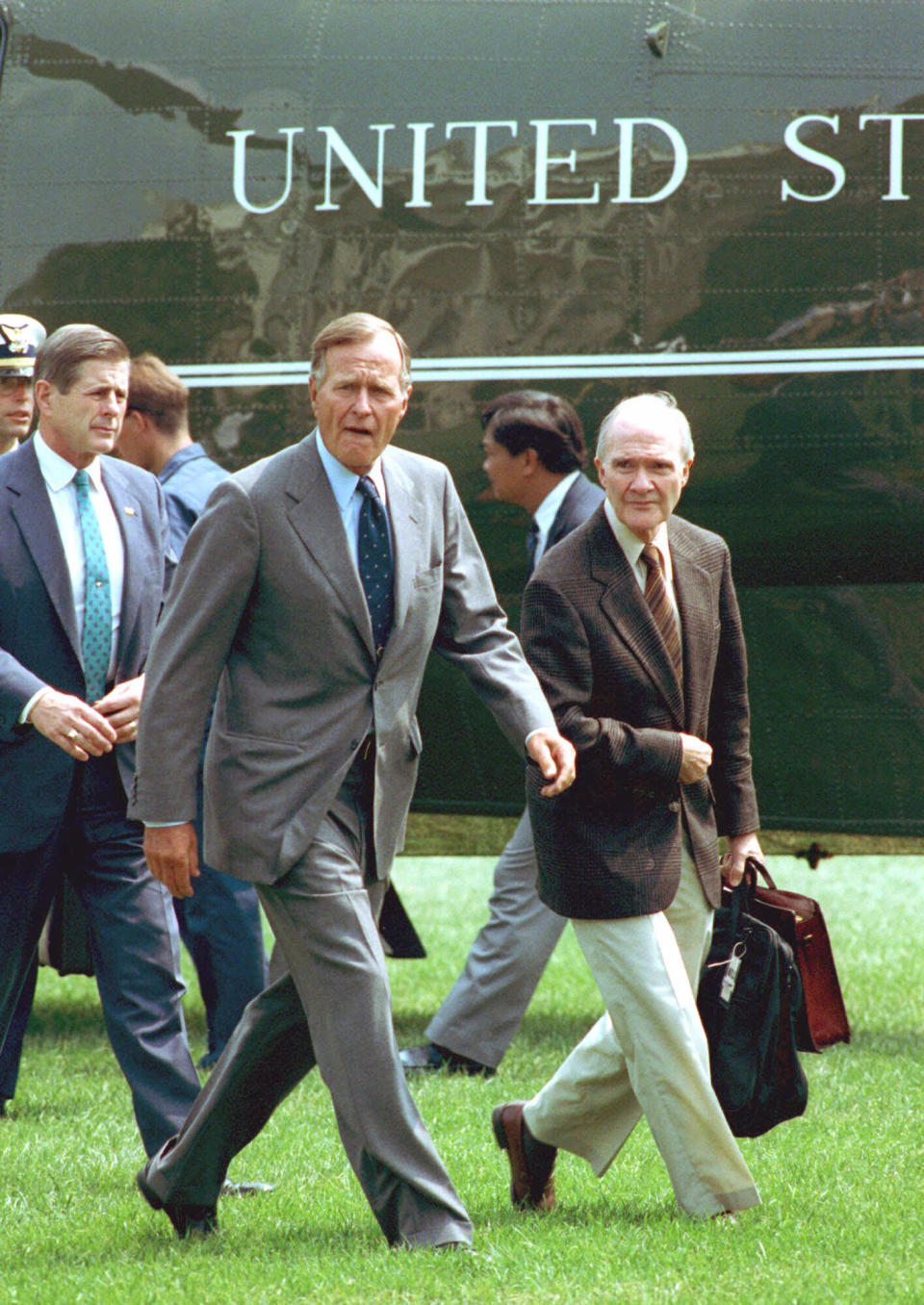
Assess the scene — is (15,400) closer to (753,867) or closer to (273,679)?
(273,679)

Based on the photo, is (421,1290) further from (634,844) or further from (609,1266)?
(634,844)

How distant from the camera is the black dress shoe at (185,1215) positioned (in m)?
3.78

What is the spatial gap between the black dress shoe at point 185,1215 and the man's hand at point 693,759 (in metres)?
1.44

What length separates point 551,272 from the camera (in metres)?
5.87

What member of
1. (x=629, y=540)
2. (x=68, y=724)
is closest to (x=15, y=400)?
(x=68, y=724)

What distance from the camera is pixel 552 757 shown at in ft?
11.7

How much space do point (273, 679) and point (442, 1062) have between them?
2465 millimetres

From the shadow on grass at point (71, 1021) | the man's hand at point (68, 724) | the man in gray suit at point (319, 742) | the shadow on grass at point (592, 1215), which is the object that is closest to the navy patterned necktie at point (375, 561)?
the man in gray suit at point (319, 742)

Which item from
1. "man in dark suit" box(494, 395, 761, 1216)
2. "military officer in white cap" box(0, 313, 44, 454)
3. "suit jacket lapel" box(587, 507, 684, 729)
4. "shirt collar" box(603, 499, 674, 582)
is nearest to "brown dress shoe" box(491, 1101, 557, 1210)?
"man in dark suit" box(494, 395, 761, 1216)

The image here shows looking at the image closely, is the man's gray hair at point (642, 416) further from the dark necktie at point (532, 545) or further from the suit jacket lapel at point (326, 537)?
the dark necktie at point (532, 545)

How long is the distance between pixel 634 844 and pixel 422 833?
283 centimetres

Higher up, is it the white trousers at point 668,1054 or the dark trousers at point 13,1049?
the white trousers at point 668,1054

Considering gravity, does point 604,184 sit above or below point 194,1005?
above

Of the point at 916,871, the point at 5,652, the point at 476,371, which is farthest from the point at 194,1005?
the point at 916,871
